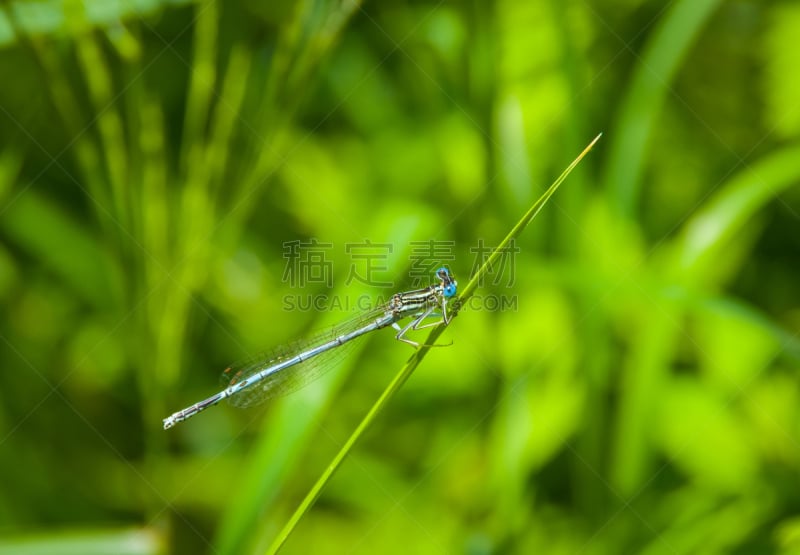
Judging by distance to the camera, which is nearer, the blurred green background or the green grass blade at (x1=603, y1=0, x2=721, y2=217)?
the blurred green background

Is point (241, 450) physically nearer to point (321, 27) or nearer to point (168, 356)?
point (168, 356)

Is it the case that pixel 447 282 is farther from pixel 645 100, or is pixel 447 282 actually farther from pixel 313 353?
pixel 645 100

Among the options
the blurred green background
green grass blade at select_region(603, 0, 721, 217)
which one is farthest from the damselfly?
green grass blade at select_region(603, 0, 721, 217)

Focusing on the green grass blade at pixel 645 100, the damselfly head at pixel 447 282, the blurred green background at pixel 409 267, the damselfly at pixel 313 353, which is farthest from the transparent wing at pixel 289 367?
the green grass blade at pixel 645 100

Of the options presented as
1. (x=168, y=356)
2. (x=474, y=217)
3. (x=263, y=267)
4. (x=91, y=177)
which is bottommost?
(x=168, y=356)

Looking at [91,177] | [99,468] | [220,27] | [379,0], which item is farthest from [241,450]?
[379,0]

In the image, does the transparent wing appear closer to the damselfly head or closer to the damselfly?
the damselfly
